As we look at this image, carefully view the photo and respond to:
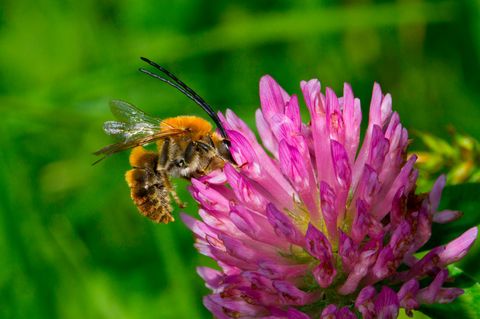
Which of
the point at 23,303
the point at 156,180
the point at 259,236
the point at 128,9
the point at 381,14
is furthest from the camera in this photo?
the point at 128,9

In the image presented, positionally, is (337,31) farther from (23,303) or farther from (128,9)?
(23,303)

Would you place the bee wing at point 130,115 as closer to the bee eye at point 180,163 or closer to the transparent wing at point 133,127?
the transparent wing at point 133,127

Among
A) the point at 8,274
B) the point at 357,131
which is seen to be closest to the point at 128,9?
the point at 8,274


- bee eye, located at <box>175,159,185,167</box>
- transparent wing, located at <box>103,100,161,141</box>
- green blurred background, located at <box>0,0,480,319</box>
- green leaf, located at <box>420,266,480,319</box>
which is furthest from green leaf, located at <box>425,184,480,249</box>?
green blurred background, located at <box>0,0,480,319</box>

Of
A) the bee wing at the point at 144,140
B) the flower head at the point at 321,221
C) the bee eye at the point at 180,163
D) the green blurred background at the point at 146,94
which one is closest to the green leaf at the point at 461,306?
the flower head at the point at 321,221

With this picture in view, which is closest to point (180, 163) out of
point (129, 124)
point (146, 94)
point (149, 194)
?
point (149, 194)

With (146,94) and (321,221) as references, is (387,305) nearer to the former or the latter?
(321,221)
